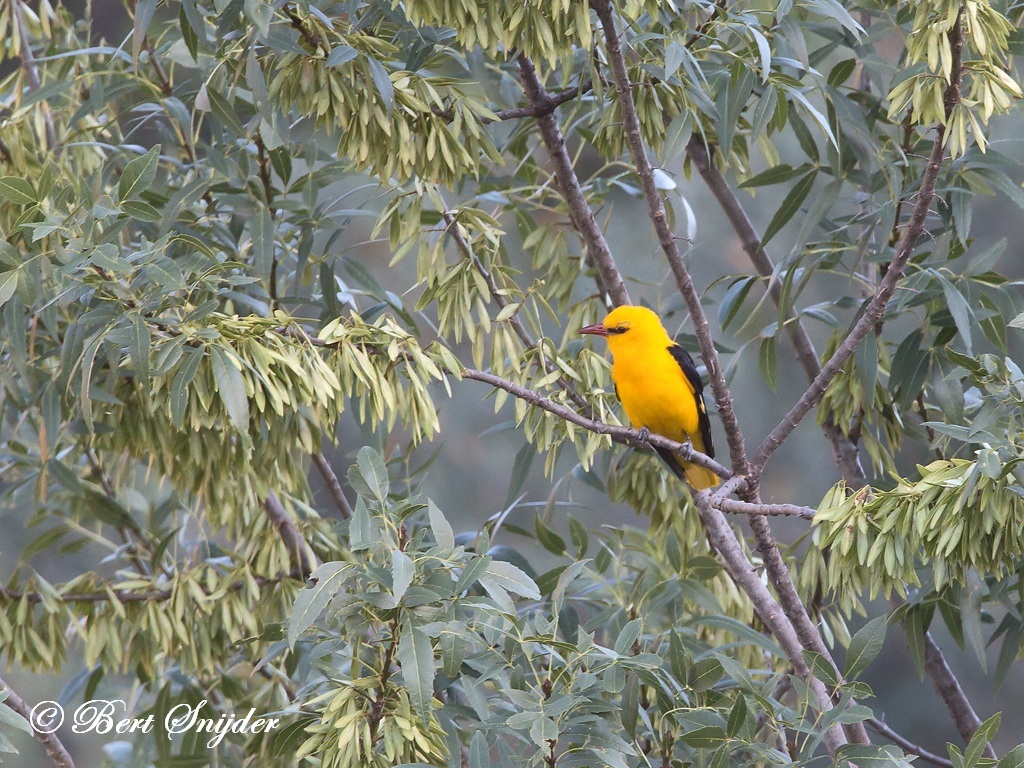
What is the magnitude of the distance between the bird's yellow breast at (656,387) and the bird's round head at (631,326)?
68mm

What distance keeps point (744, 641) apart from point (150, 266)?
167 centimetres

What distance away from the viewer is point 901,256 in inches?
81.2

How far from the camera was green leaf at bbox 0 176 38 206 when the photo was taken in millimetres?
1878

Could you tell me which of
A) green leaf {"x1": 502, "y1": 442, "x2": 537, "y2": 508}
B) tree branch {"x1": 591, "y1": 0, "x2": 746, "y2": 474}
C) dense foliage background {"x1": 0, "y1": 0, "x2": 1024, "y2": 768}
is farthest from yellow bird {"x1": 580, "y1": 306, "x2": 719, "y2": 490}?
tree branch {"x1": 591, "y1": 0, "x2": 746, "y2": 474}

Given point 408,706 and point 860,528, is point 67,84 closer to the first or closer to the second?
point 408,706

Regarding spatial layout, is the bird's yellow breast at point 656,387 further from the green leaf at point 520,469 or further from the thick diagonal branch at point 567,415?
the thick diagonal branch at point 567,415

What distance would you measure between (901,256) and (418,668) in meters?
1.22

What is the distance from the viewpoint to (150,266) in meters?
1.82

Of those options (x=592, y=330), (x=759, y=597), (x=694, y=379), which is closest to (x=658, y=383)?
(x=694, y=379)

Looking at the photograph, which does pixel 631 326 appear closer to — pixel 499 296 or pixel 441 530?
pixel 499 296

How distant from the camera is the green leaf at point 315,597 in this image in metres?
1.63

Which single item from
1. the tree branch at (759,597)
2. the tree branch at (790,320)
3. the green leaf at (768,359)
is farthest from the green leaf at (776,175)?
the tree branch at (759,597)

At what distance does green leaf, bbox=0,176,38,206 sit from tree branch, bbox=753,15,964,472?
1616 millimetres

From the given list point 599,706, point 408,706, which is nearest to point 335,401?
point 408,706
